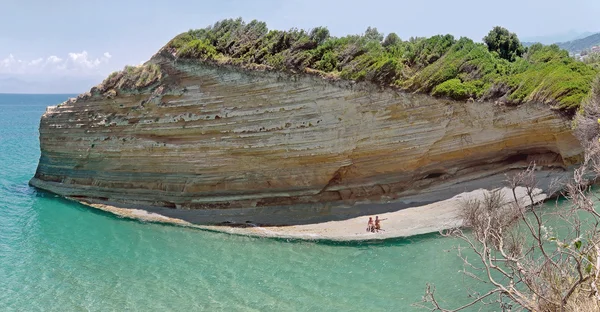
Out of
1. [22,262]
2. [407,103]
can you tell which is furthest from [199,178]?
[407,103]

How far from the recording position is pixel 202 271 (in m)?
14.3

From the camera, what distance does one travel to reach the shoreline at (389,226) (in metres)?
16.2

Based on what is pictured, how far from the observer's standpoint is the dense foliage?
17.9m

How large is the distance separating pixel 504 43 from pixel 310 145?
42.3ft

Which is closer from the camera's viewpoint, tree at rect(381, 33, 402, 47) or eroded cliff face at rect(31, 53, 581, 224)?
eroded cliff face at rect(31, 53, 581, 224)

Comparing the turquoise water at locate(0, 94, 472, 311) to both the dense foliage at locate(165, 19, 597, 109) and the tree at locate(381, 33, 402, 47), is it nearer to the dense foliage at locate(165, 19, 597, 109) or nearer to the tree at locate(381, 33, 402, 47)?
the dense foliage at locate(165, 19, 597, 109)

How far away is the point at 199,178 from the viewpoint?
66.4ft

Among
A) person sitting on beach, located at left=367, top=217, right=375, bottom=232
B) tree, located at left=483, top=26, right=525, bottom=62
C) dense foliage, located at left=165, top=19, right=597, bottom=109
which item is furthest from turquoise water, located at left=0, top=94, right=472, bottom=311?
tree, located at left=483, top=26, right=525, bottom=62

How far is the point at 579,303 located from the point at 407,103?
12731 millimetres

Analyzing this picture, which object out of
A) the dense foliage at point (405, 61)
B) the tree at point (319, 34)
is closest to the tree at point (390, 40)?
the dense foliage at point (405, 61)

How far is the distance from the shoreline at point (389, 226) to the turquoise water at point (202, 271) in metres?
0.47

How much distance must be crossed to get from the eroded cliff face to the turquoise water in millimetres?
2757

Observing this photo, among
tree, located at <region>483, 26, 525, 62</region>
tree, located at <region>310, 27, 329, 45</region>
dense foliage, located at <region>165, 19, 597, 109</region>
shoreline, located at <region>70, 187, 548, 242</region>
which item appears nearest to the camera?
shoreline, located at <region>70, 187, 548, 242</region>

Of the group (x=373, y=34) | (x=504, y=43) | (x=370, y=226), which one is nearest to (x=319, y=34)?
(x=373, y=34)
